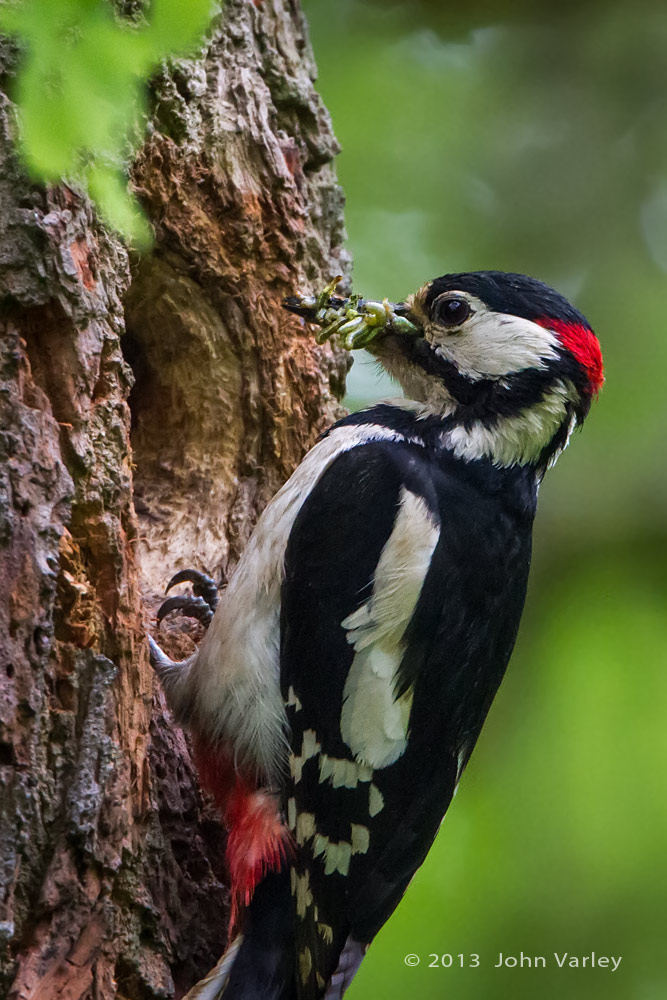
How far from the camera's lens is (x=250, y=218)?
2635 millimetres

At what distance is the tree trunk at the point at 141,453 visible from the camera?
1.81 metres

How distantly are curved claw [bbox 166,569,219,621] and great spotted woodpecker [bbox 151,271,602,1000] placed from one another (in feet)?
0.68

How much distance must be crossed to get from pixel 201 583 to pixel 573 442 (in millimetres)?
2260

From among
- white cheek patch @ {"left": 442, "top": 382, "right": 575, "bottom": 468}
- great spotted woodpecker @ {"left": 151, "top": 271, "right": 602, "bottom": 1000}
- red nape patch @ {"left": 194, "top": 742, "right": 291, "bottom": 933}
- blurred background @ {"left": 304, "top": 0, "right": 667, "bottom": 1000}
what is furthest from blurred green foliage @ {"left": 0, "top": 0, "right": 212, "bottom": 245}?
blurred background @ {"left": 304, "top": 0, "right": 667, "bottom": 1000}

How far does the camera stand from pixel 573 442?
4445 millimetres

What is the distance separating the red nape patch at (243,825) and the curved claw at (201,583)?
0.39m

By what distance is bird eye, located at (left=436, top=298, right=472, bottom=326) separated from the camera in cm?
252

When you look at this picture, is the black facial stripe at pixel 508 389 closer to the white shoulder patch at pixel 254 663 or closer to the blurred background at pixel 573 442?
the white shoulder patch at pixel 254 663

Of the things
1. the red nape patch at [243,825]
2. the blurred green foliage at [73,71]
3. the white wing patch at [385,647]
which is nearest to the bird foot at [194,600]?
the red nape patch at [243,825]

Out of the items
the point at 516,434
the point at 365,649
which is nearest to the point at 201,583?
the point at 365,649

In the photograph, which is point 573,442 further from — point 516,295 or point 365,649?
point 365,649

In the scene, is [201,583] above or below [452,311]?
below

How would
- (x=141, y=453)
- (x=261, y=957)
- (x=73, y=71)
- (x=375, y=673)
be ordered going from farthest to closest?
(x=141, y=453)
(x=375, y=673)
(x=261, y=957)
(x=73, y=71)

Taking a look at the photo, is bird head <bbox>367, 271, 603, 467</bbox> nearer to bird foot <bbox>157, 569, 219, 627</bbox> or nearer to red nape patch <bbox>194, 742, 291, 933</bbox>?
bird foot <bbox>157, 569, 219, 627</bbox>
